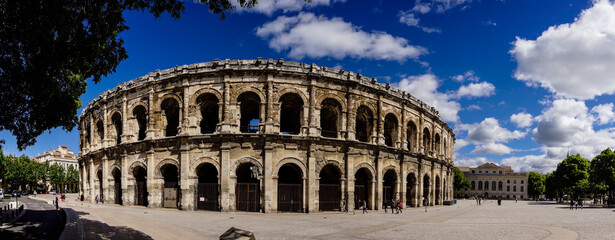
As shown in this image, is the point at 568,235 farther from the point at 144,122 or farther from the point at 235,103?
the point at 144,122

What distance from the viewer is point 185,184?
2333 centimetres

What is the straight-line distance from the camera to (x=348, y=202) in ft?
79.5

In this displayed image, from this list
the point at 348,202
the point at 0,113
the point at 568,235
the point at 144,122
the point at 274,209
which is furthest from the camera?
the point at 144,122

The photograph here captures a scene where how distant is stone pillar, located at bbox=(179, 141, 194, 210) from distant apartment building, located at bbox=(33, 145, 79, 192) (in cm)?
6659

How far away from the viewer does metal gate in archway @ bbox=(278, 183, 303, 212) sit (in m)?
23.0

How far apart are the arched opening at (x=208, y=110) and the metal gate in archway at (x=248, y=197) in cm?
474

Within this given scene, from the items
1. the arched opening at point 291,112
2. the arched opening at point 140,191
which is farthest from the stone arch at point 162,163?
the arched opening at point 291,112

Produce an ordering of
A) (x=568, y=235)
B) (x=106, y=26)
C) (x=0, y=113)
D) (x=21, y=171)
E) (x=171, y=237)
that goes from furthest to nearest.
Answer: (x=21, y=171)
(x=568, y=235)
(x=171, y=237)
(x=0, y=113)
(x=106, y=26)

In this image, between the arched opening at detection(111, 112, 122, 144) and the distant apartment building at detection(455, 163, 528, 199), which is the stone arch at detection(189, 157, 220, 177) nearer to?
the arched opening at detection(111, 112, 122, 144)

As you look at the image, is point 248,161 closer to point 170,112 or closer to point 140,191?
point 170,112

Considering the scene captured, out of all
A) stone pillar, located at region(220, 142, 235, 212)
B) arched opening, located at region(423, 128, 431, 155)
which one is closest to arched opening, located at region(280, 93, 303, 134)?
stone pillar, located at region(220, 142, 235, 212)

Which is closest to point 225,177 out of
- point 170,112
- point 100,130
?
point 170,112

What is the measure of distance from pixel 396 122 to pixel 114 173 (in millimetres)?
23868

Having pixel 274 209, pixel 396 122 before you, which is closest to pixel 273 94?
pixel 274 209
